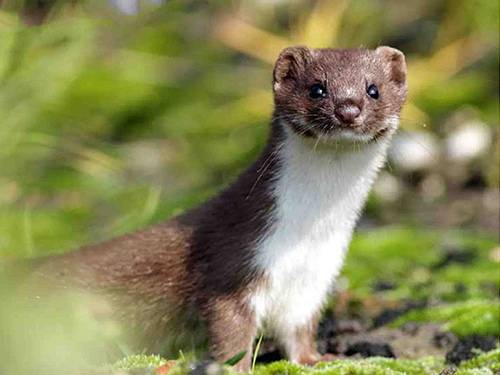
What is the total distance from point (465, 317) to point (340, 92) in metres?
1.93

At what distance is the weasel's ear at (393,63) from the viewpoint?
4219 millimetres

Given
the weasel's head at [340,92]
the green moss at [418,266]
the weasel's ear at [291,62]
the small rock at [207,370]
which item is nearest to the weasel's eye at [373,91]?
the weasel's head at [340,92]

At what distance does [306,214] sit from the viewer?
4.11 metres

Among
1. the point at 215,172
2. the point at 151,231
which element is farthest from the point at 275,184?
the point at 215,172

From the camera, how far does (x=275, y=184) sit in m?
4.16

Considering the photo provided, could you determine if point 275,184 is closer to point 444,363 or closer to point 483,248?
point 444,363

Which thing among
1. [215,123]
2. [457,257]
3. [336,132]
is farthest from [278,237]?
[215,123]

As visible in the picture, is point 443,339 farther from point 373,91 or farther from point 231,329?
point 373,91

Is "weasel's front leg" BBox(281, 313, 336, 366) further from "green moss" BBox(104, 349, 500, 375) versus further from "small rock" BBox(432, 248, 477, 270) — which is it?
"small rock" BBox(432, 248, 477, 270)

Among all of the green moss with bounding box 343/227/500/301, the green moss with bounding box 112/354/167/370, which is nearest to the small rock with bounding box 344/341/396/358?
the green moss with bounding box 343/227/500/301

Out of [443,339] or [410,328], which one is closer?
[443,339]

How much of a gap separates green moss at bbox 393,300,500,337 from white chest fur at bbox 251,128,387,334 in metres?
1.21

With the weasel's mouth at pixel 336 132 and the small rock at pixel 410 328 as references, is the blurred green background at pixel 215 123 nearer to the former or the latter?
the small rock at pixel 410 328

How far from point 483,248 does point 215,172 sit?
378 cm
